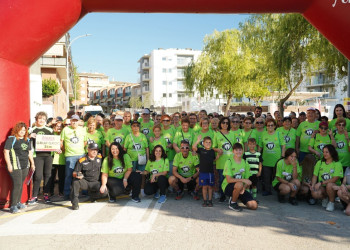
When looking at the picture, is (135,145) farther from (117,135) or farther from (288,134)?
(288,134)

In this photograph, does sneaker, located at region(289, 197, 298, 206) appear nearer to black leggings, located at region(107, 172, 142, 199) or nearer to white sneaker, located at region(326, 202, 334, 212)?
white sneaker, located at region(326, 202, 334, 212)

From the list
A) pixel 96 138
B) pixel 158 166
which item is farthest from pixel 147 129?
pixel 158 166

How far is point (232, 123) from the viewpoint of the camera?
767 centimetres

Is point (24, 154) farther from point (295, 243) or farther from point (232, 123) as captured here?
point (295, 243)

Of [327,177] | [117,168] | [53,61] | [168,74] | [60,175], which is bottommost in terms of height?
[60,175]

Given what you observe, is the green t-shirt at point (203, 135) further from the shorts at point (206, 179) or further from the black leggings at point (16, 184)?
the black leggings at point (16, 184)

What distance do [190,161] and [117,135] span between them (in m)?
1.91

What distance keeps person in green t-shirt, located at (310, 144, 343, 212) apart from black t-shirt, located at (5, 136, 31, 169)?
5.88 meters

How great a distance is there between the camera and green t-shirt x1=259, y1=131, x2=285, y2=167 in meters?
7.61

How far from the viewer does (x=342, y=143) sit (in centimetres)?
719

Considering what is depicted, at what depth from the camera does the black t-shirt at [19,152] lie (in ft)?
20.6

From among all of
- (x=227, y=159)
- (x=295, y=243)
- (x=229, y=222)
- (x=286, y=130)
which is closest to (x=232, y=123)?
(x=227, y=159)

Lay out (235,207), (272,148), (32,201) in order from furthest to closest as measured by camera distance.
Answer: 1. (272,148)
2. (32,201)
3. (235,207)

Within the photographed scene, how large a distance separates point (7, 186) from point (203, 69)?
25.3m
